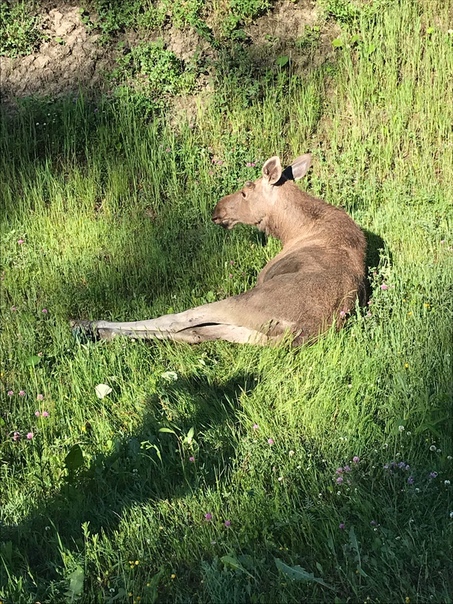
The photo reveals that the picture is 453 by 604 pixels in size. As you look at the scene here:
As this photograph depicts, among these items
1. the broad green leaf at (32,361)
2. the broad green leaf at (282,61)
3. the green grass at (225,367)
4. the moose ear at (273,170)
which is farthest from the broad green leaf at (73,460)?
the broad green leaf at (282,61)

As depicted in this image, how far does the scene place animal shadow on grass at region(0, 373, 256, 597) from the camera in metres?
3.67

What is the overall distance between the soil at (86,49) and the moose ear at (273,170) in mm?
2724

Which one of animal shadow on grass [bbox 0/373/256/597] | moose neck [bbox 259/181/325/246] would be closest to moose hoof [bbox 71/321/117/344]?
animal shadow on grass [bbox 0/373/256/597]

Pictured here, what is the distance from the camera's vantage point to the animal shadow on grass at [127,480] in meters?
3.67

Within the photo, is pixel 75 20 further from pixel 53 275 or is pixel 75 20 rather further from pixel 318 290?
pixel 318 290

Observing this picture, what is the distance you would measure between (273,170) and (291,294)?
1630 mm

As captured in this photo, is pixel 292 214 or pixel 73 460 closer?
pixel 73 460

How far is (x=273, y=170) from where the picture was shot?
22.6 ft

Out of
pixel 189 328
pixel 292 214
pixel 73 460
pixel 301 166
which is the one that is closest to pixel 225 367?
pixel 189 328

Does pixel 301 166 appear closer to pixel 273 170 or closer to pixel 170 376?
pixel 273 170

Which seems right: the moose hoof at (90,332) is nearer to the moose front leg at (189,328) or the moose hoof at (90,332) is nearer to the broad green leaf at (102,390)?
the moose front leg at (189,328)

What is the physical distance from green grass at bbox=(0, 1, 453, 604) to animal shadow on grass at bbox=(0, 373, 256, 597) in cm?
1

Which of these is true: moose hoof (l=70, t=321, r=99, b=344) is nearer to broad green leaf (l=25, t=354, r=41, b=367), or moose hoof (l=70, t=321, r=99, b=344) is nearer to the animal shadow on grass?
broad green leaf (l=25, t=354, r=41, b=367)

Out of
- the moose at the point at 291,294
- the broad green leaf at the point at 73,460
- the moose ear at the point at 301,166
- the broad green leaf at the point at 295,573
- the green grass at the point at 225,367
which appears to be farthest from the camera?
the moose ear at the point at 301,166
